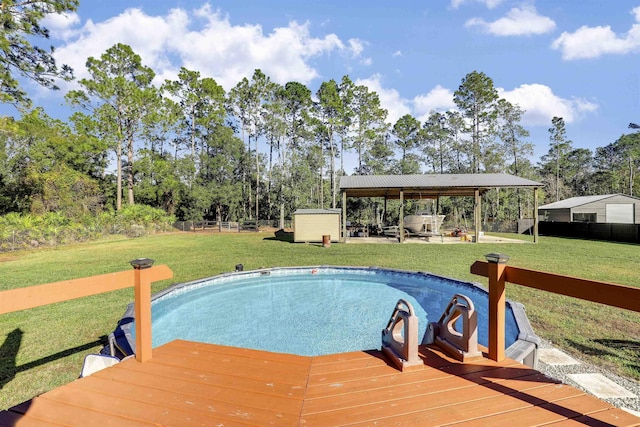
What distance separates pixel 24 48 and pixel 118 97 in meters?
12.6

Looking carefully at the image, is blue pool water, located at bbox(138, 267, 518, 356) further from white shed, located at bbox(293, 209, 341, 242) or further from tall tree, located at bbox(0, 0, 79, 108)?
tall tree, located at bbox(0, 0, 79, 108)

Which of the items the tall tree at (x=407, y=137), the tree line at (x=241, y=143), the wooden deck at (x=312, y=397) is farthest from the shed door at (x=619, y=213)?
the wooden deck at (x=312, y=397)

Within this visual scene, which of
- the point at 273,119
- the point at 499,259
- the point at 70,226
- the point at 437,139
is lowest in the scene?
the point at 70,226

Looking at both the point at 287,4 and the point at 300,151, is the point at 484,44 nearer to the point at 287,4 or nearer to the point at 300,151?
the point at 287,4

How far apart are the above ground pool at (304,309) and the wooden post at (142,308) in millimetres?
1075

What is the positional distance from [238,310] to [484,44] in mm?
14179

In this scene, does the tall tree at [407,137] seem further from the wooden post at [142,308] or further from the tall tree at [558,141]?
the wooden post at [142,308]

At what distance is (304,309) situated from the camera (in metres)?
6.51

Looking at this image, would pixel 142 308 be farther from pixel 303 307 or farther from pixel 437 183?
pixel 437 183

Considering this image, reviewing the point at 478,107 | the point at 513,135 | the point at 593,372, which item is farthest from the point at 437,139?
the point at 593,372

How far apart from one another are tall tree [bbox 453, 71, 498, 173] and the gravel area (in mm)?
32575

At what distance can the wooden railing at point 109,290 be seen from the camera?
68.7 inches

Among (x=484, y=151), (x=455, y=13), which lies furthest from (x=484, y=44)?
(x=484, y=151)

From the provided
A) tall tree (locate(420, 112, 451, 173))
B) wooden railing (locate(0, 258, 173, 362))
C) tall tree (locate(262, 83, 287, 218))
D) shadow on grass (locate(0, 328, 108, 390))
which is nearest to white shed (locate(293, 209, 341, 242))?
shadow on grass (locate(0, 328, 108, 390))
